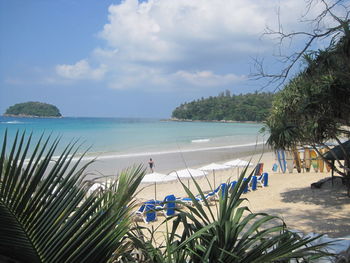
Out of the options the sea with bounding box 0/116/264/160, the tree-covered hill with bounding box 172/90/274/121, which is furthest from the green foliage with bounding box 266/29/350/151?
the tree-covered hill with bounding box 172/90/274/121

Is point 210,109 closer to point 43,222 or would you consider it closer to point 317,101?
point 317,101

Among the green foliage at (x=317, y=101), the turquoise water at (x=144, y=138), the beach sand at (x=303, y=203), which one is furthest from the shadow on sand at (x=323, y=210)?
the turquoise water at (x=144, y=138)

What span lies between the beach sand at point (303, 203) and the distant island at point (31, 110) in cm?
16211

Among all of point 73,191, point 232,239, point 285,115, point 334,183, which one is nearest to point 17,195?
point 73,191

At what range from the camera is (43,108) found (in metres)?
163

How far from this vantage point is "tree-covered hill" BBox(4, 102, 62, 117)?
530ft

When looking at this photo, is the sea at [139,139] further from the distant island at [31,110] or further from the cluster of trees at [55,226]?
the distant island at [31,110]

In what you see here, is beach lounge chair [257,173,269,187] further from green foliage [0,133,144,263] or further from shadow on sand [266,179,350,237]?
green foliage [0,133,144,263]

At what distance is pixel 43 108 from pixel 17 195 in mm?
175663

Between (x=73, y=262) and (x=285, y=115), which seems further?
(x=285, y=115)

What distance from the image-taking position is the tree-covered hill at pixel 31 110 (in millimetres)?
161500

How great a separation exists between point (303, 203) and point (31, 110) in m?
169

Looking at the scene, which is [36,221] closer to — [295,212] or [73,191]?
[73,191]

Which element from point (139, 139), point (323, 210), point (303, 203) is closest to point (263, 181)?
point (303, 203)
